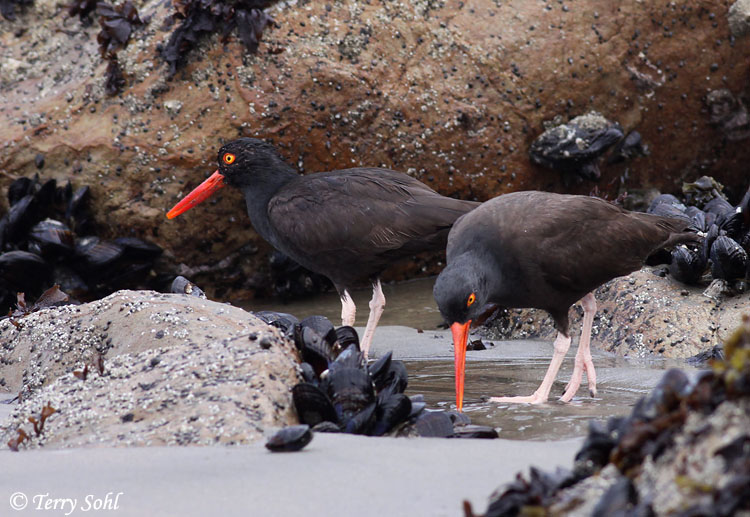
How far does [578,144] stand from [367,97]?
1964 millimetres

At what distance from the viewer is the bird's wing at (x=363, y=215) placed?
5773 mm

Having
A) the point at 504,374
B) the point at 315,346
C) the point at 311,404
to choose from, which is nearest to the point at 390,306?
the point at 504,374

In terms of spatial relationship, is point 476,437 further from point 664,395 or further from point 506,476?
point 664,395

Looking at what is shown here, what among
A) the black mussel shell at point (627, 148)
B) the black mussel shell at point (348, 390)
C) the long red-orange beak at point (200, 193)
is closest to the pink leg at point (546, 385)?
the black mussel shell at point (348, 390)

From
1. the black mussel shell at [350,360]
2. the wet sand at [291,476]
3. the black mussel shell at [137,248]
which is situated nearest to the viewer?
the wet sand at [291,476]

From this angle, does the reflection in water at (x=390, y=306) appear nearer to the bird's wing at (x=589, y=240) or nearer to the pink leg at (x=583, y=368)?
the pink leg at (x=583, y=368)

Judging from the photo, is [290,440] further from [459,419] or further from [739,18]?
[739,18]

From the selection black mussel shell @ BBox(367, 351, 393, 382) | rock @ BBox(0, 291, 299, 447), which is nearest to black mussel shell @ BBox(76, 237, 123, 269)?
rock @ BBox(0, 291, 299, 447)

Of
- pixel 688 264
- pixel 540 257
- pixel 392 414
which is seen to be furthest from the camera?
pixel 688 264

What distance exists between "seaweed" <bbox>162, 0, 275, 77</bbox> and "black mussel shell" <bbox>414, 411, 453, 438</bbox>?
189 inches

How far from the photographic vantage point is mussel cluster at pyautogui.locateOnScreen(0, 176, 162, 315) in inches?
280

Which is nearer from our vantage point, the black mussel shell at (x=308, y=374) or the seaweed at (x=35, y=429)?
the seaweed at (x=35, y=429)

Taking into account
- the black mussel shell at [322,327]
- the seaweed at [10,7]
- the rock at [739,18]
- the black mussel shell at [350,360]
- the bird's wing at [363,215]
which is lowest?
the black mussel shell at [322,327]

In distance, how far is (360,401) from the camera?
3.39 metres
